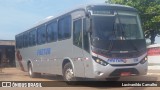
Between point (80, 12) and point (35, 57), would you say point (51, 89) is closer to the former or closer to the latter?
point (80, 12)

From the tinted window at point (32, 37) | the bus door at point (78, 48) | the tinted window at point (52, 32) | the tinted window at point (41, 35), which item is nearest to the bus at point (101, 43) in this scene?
the bus door at point (78, 48)

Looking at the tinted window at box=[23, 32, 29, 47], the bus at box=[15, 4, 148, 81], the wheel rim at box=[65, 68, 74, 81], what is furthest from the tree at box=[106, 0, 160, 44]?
the wheel rim at box=[65, 68, 74, 81]

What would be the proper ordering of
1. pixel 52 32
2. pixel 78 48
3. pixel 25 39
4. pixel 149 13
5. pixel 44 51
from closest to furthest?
pixel 78 48 < pixel 52 32 < pixel 44 51 < pixel 25 39 < pixel 149 13

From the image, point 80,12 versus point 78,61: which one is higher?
point 80,12

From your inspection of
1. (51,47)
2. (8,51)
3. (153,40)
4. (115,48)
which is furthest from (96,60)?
(8,51)

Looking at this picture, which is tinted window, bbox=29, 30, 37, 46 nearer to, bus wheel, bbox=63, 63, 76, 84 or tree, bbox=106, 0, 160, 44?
bus wheel, bbox=63, 63, 76, 84

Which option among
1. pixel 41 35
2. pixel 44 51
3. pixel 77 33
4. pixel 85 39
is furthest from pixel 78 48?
pixel 41 35

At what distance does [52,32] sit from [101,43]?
461 centimetres

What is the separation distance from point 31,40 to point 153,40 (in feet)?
72.1

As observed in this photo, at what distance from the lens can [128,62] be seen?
11.4 metres

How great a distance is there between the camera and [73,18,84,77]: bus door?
12.1 metres

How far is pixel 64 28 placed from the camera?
45.2 ft

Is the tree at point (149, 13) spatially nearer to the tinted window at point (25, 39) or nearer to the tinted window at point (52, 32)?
the tinted window at point (25, 39)

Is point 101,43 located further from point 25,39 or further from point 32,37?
point 25,39
